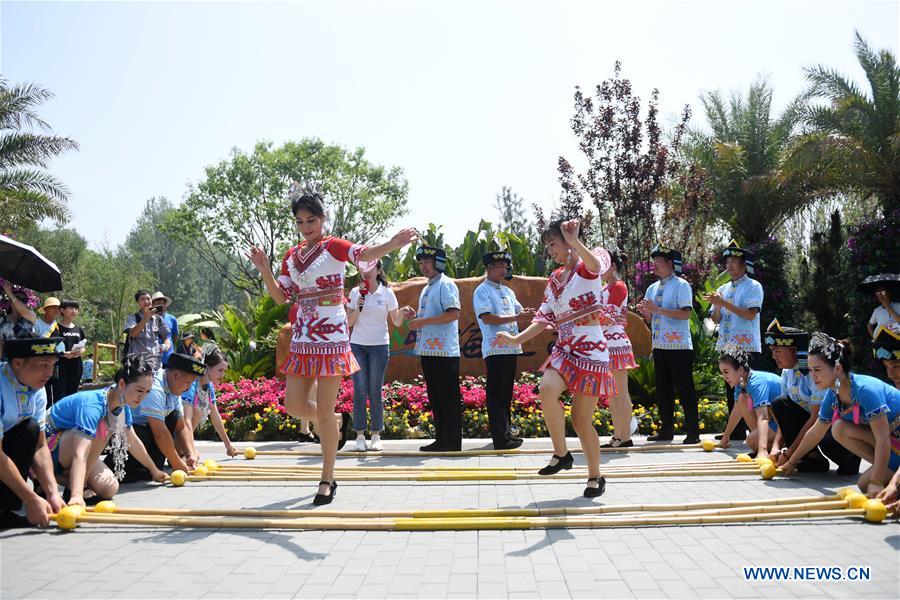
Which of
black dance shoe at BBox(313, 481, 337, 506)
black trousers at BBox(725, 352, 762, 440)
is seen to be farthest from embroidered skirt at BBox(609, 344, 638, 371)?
black dance shoe at BBox(313, 481, 337, 506)

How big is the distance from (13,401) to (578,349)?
3762mm

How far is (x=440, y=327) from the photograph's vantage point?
7.92 m

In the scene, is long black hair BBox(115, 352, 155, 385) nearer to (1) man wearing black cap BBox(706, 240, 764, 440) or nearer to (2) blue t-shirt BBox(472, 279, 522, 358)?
(2) blue t-shirt BBox(472, 279, 522, 358)

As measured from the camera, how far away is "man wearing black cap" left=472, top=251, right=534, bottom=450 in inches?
311

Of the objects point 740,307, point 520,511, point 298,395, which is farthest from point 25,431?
point 740,307

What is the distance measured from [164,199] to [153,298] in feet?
280

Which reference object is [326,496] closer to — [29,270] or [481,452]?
[481,452]

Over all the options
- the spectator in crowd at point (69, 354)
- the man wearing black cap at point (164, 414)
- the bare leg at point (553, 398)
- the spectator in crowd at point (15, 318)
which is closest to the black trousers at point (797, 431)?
the bare leg at point (553, 398)

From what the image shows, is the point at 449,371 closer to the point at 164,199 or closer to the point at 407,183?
the point at 407,183

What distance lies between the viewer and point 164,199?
292 ft

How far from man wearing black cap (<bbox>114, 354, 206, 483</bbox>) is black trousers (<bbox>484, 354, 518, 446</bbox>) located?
9.94 feet

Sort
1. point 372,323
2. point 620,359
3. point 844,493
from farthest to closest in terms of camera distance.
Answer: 1. point 372,323
2. point 620,359
3. point 844,493

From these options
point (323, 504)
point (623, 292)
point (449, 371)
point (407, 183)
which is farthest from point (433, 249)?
point (407, 183)

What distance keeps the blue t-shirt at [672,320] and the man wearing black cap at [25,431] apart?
19.9 feet
